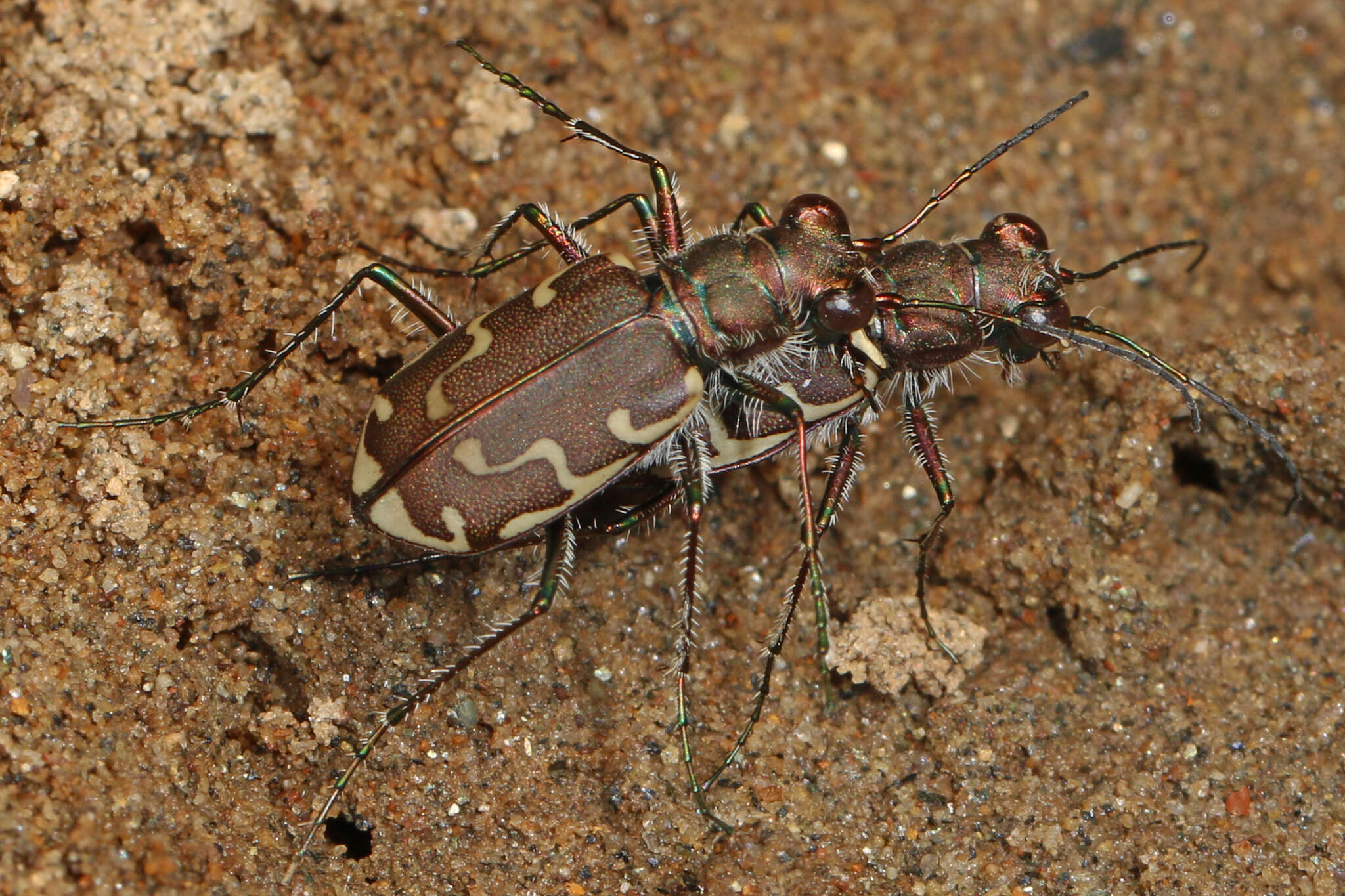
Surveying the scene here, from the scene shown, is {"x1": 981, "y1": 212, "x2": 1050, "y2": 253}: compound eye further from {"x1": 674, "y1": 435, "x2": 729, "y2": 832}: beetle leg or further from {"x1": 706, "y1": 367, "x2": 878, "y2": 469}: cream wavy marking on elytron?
{"x1": 674, "y1": 435, "x2": 729, "y2": 832}: beetle leg

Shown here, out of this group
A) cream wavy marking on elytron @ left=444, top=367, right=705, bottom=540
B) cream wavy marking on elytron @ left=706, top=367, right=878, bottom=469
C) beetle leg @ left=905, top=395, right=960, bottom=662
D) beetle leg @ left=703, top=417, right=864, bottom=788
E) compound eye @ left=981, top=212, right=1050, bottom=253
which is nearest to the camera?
cream wavy marking on elytron @ left=444, top=367, right=705, bottom=540

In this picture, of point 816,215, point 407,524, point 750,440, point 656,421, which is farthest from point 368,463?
point 816,215

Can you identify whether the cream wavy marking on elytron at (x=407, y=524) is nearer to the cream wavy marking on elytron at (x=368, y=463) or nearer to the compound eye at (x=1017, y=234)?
the cream wavy marking on elytron at (x=368, y=463)

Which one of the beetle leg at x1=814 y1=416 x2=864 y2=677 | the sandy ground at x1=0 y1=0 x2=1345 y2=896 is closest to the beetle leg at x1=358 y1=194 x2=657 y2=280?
the sandy ground at x1=0 y1=0 x2=1345 y2=896

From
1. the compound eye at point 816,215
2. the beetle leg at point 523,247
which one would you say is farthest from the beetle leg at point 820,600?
the beetle leg at point 523,247

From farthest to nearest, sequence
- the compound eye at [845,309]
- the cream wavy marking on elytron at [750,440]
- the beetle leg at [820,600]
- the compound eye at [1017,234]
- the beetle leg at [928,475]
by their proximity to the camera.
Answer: the compound eye at [1017,234] < the beetle leg at [928,475] < the cream wavy marking on elytron at [750,440] < the compound eye at [845,309] < the beetle leg at [820,600]

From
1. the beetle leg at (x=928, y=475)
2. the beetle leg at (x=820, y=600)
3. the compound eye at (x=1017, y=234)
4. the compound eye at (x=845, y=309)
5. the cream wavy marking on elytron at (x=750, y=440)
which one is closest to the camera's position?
the beetle leg at (x=820, y=600)
